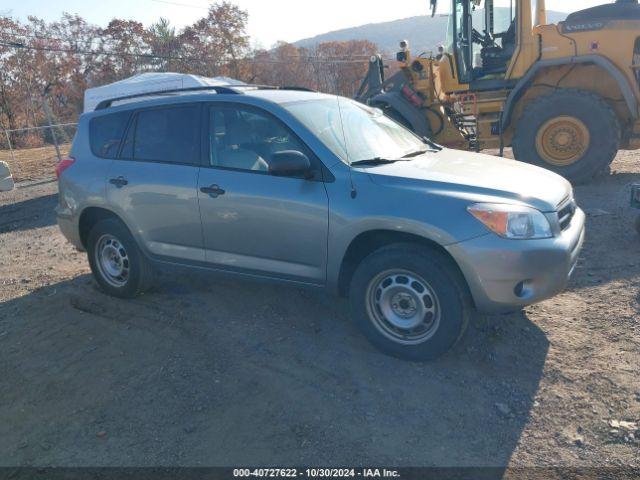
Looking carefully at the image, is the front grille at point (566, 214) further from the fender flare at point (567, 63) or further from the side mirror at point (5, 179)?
the side mirror at point (5, 179)

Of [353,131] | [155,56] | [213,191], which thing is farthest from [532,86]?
[155,56]

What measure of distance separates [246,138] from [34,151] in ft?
71.2

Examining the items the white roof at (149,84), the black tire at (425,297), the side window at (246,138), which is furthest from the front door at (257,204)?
the white roof at (149,84)

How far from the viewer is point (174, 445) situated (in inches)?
125

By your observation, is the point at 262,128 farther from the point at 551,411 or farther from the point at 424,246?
the point at 551,411

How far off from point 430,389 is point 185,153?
9.20 ft

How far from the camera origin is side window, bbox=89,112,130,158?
16.9 feet

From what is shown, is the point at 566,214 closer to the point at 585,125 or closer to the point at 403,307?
the point at 403,307

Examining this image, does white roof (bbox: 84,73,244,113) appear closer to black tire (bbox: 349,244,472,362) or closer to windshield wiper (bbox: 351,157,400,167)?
windshield wiper (bbox: 351,157,400,167)

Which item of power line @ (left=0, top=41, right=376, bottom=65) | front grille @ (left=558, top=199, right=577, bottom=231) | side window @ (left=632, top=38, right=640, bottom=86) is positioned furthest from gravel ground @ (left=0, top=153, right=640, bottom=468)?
power line @ (left=0, top=41, right=376, bottom=65)

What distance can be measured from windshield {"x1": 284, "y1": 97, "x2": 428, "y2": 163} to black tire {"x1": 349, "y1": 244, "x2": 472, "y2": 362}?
85 centimetres

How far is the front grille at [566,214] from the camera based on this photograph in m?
3.80

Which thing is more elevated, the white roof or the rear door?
the white roof

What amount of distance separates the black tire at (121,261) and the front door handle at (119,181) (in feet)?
1.25
